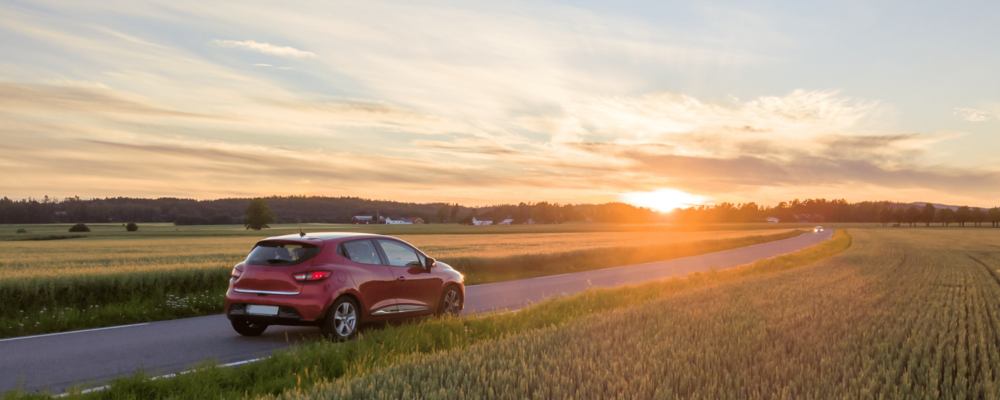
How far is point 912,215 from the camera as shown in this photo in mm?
178500

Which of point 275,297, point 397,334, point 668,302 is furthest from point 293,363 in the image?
point 668,302

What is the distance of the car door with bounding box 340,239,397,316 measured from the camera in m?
9.56

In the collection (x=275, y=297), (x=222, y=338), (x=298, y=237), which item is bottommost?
(x=222, y=338)

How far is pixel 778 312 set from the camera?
7414mm

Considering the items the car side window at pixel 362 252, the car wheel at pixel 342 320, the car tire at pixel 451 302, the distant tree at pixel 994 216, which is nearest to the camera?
the car wheel at pixel 342 320

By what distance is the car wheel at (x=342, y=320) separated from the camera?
8953mm

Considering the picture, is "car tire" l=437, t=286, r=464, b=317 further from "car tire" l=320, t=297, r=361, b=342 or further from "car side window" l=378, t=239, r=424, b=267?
"car tire" l=320, t=297, r=361, b=342

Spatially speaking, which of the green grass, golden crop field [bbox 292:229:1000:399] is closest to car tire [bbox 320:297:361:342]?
golden crop field [bbox 292:229:1000:399]

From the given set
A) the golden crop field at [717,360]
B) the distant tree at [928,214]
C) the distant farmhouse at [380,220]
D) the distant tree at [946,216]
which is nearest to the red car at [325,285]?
the golden crop field at [717,360]

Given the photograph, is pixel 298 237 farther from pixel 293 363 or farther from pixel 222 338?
pixel 293 363

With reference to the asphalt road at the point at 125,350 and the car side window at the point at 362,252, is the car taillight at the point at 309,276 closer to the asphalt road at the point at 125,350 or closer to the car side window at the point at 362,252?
the car side window at the point at 362,252

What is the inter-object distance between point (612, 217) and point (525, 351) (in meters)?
156

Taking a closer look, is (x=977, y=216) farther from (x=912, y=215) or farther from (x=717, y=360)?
(x=717, y=360)

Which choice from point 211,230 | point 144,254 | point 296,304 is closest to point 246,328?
point 296,304
